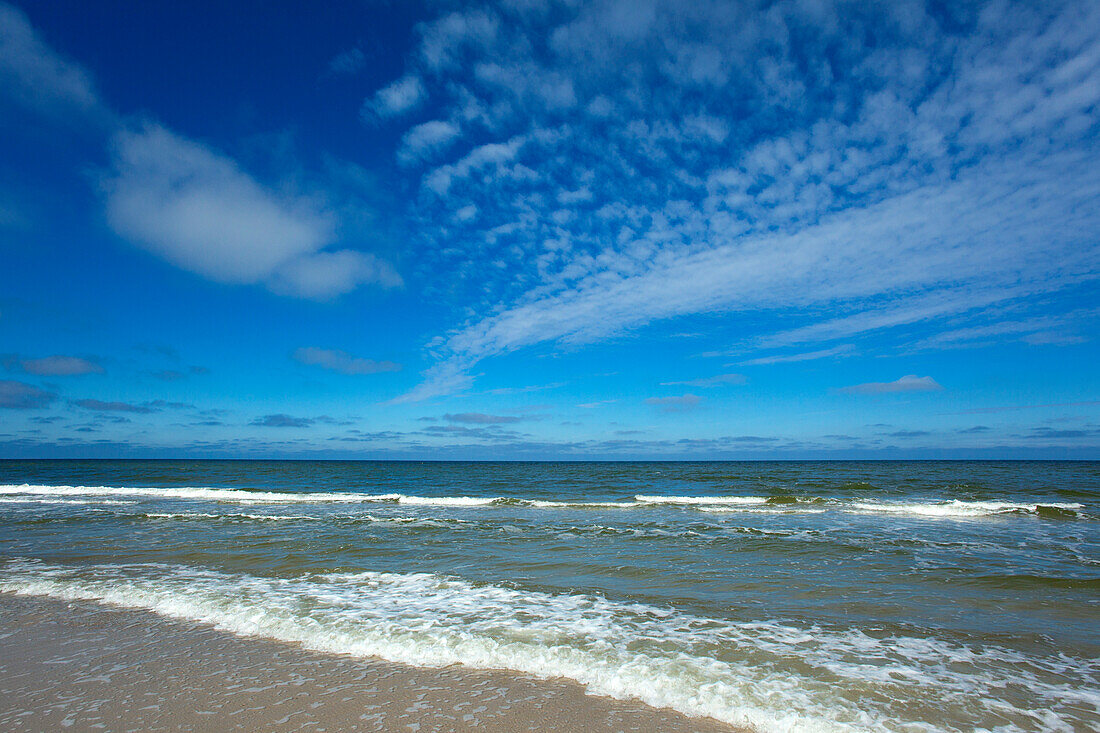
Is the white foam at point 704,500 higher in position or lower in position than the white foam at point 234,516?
lower

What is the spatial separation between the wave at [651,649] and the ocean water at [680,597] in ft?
0.10

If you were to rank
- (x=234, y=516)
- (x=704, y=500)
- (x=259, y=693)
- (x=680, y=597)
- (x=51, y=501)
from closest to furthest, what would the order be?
(x=259, y=693), (x=680, y=597), (x=234, y=516), (x=51, y=501), (x=704, y=500)

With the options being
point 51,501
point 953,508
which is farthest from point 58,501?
point 953,508

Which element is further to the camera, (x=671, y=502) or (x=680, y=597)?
(x=671, y=502)

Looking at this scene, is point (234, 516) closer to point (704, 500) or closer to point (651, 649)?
point (651, 649)

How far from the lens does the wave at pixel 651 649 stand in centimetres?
465

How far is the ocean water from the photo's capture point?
4.96m

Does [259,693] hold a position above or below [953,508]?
above

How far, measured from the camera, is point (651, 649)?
19.3 feet

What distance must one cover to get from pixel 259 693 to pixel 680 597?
18.7 feet

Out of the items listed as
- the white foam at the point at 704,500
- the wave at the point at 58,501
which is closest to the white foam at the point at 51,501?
the wave at the point at 58,501

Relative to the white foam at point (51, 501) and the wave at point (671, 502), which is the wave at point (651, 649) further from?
the white foam at point (51, 501)

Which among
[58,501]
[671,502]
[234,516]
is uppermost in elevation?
[58,501]

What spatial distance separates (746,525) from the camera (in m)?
16.6
